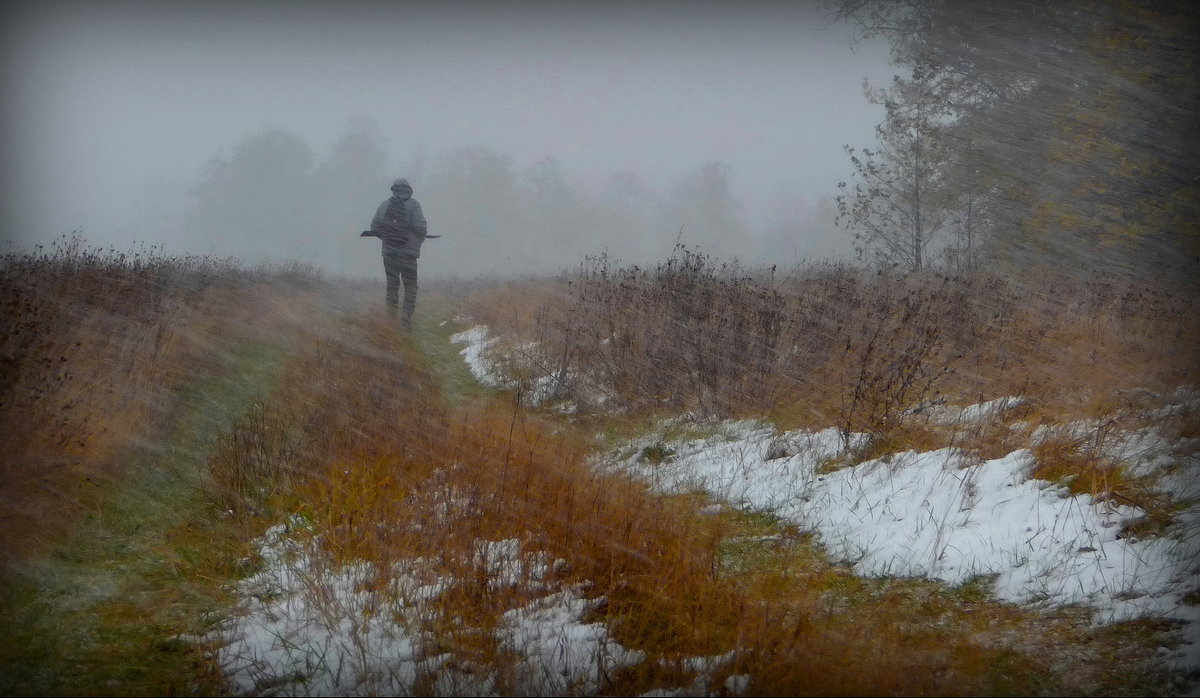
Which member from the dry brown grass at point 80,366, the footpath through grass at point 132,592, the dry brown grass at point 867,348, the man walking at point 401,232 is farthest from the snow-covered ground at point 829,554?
the man walking at point 401,232

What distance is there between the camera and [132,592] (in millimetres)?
2973

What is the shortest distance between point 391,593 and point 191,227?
59.5m

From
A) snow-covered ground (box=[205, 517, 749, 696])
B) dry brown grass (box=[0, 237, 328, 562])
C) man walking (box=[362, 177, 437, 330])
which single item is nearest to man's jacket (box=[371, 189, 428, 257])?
man walking (box=[362, 177, 437, 330])

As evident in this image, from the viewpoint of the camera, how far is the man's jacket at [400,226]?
10.2 meters

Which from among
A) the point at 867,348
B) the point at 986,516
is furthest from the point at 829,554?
the point at 867,348

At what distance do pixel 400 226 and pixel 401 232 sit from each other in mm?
98

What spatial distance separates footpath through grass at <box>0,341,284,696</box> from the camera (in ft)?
7.73

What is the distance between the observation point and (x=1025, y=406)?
4.70 meters

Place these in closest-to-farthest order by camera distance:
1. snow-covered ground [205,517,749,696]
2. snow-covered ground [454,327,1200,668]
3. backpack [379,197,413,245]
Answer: snow-covered ground [205,517,749,696] < snow-covered ground [454,327,1200,668] < backpack [379,197,413,245]

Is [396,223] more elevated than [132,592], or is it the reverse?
[396,223]

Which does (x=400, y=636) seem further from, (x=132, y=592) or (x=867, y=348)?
(x=867, y=348)

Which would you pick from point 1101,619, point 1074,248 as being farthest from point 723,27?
point 1074,248

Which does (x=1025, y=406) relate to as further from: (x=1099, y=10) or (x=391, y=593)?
(x=1099, y=10)

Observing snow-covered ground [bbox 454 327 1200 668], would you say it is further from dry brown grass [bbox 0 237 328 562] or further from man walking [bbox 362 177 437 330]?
man walking [bbox 362 177 437 330]
